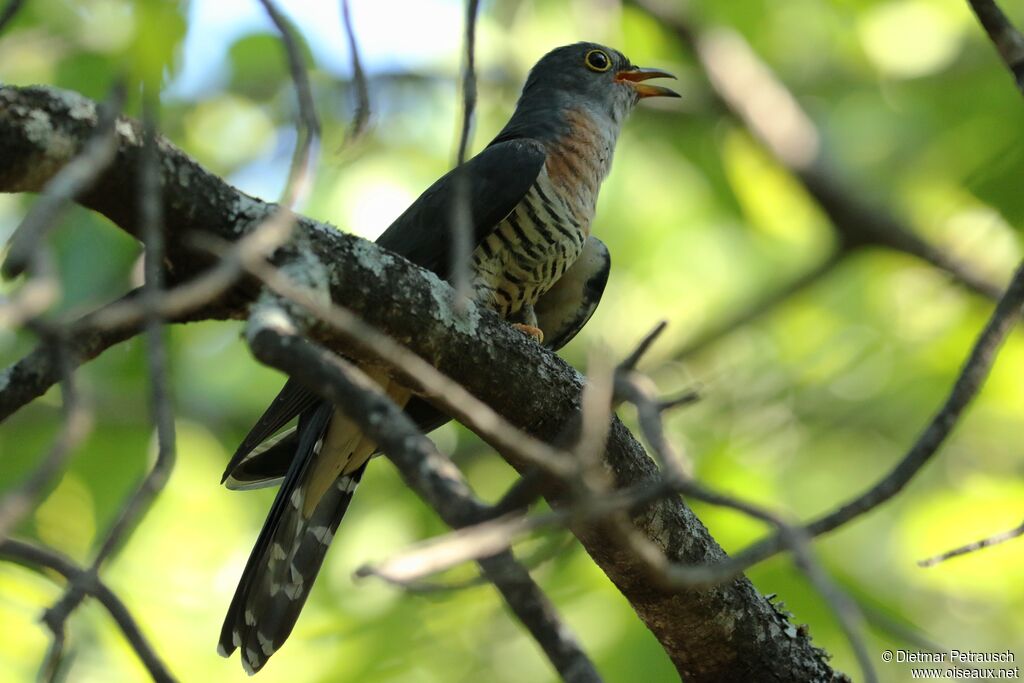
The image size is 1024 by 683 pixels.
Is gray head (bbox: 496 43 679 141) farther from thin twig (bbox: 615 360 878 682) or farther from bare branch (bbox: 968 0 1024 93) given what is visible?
thin twig (bbox: 615 360 878 682)

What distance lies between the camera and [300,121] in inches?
76.6

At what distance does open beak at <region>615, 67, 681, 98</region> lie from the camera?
4.77m

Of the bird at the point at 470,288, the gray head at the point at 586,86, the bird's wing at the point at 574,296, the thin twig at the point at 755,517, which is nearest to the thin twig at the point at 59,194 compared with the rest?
the thin twig at the point at 755,517

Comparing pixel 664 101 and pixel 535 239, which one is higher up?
pixel 664 101

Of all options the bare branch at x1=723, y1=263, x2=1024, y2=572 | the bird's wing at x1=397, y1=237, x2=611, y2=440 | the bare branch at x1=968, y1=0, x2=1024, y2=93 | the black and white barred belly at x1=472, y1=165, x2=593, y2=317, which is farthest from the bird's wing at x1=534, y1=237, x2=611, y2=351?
the bare branch at x1=723, y1=263, x2=1024, y2=572

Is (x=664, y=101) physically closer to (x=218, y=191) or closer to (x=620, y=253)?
(x=620, y=253)

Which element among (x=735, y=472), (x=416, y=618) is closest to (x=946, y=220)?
(x=735, y=472)

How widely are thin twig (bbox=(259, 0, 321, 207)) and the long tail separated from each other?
134 centimetres

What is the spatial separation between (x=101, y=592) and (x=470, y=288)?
131 centimetres

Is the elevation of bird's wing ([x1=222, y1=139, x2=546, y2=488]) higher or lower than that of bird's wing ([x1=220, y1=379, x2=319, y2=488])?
higher

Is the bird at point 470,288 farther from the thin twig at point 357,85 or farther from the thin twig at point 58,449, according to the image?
the thin twig at point 58,449

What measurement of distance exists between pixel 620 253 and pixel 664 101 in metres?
0.83

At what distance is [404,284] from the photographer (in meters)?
2.16

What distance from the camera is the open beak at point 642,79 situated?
4.77 m
